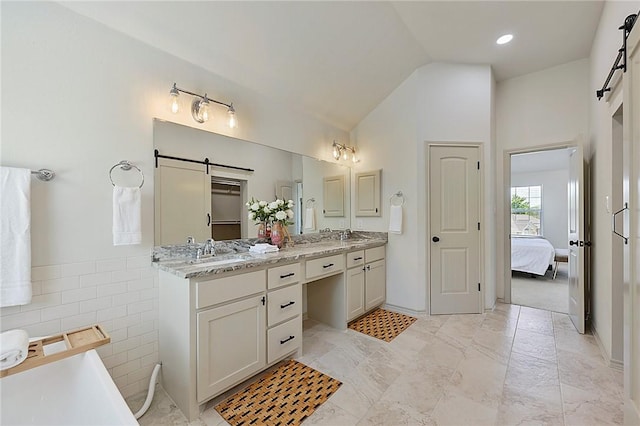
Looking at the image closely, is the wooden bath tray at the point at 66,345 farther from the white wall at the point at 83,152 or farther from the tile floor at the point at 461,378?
the tile floor at the point at 461,378

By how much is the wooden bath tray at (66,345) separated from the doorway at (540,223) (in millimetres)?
5171

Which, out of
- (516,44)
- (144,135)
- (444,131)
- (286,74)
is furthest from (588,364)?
(144,135)

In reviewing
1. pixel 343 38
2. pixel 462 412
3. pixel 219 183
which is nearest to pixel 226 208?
pixel 219 183

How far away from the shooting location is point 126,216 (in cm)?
178

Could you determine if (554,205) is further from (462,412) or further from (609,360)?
(462,412)

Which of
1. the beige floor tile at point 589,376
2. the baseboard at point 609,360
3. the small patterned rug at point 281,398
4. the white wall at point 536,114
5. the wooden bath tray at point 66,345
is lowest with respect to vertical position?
the beige floor tile at point 589,376

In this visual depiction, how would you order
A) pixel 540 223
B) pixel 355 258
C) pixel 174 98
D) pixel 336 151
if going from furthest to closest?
pixel 540 223 < pixel 336 151 < pixel 355 258 < pixel 174 98

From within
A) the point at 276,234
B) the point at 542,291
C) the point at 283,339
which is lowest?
the point at 542,291

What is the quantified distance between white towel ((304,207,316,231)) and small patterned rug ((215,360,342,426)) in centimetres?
153

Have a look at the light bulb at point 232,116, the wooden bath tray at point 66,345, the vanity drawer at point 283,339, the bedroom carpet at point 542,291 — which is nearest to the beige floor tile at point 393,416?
the vanity drawer at point 283,339

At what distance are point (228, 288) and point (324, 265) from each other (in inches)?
41.0

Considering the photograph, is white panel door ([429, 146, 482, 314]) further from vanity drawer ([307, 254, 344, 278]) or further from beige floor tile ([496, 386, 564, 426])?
beige floor tile ([496, 386, 564, 426])

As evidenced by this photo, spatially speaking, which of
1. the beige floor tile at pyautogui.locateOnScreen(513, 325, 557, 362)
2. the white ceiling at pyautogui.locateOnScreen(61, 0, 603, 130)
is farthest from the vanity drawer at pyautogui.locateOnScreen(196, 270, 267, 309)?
the beige floor tile at pyautogui.locateOnScreen(513, 325, 557, 362)

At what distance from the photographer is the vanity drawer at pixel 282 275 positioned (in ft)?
6.91
